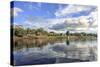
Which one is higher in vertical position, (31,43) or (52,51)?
(31,43)

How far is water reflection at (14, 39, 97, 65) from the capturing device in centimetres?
259

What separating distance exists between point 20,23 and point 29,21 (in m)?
0.12

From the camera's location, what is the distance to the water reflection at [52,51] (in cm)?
259

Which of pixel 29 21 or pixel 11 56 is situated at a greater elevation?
pixel 29 21

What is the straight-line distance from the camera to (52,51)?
8.92ft

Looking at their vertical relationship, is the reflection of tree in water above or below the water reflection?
above

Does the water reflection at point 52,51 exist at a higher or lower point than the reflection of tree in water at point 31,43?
lower

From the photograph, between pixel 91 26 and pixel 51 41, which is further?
pixel 91 26

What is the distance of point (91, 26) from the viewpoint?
9.57 ft

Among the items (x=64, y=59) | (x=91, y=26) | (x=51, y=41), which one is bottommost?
(x=64, y=59)
